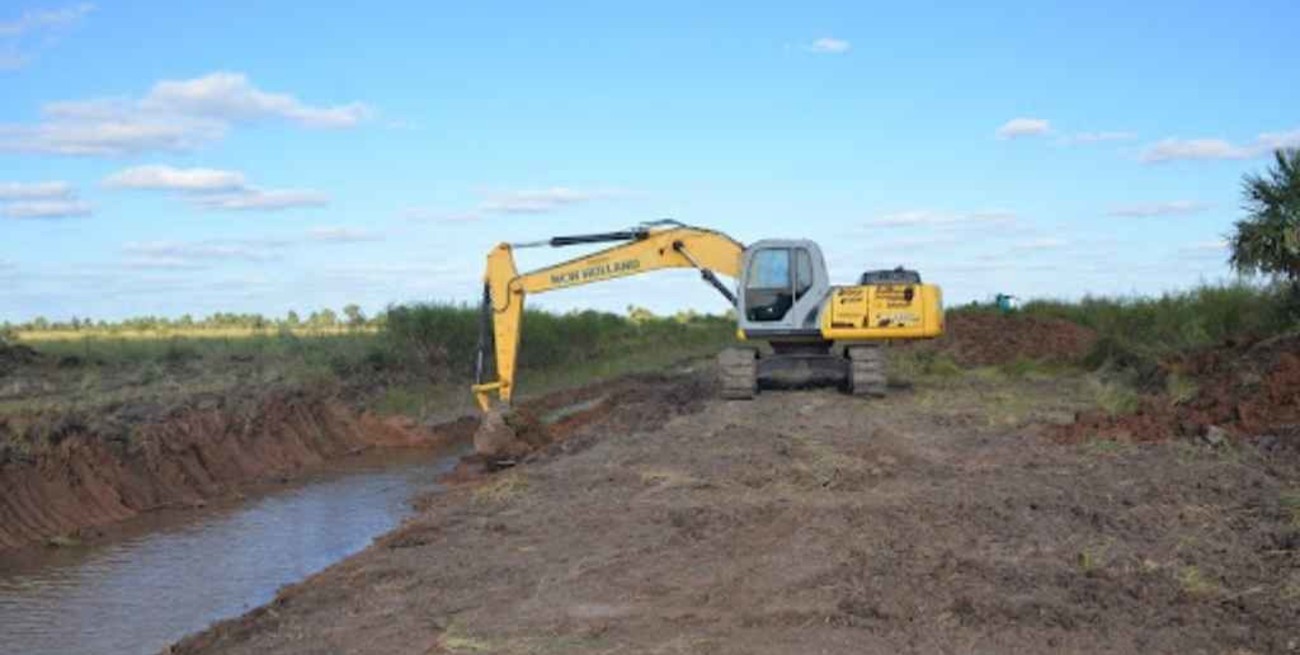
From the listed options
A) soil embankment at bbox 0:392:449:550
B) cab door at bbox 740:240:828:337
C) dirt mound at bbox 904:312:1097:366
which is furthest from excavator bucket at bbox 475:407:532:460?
dirt mound at bbox 904:312:1097:366

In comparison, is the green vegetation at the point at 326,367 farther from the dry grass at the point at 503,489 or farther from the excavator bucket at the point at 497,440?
the dry grass at the point at 503,489

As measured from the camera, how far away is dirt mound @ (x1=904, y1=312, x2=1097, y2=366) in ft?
98.0

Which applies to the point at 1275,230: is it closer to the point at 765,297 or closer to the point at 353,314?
the point at 765,297

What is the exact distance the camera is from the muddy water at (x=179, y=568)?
10.1m

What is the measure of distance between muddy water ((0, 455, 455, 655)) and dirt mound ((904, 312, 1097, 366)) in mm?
17084

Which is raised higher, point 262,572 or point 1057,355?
point 1057,355

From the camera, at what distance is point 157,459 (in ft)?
54.9

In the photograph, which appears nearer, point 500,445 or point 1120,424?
point 1120,424

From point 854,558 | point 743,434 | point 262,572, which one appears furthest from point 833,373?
point 854,558

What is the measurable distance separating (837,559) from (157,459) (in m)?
11.5

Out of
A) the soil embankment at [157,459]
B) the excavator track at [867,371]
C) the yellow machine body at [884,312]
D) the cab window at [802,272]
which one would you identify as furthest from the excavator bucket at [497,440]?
the excavator track at [867,371]

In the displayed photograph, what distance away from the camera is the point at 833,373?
20.7 metres

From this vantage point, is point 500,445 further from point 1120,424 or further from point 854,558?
point 854,558

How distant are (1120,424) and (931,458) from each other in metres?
2.92
